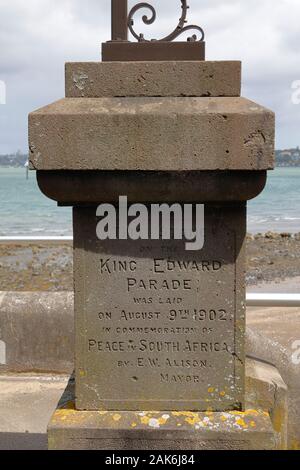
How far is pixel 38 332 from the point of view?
4.48 meters

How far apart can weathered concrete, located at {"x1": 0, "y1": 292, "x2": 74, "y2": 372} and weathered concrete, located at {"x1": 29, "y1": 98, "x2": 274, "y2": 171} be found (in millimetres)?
2144

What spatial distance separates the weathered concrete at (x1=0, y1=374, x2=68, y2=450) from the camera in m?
3.94

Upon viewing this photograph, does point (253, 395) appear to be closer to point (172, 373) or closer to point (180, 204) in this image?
point (172, 373)

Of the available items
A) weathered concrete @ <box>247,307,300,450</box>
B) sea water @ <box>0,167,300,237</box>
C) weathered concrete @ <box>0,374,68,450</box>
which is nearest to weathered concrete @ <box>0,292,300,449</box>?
weathered concrete @ <box>0,374,68,450</box>

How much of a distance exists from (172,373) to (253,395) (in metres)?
0.51

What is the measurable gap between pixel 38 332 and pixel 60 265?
47.8 ft

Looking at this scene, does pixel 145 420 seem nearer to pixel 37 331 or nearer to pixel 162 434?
pixel 162 434

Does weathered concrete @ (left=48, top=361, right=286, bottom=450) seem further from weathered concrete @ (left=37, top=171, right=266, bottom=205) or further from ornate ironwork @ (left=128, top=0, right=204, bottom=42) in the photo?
ornate ironwork @ (left=128, top=0, right=204, bottom=42)

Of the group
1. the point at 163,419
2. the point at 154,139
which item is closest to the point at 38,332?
the point at 163,419

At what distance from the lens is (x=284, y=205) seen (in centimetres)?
5122

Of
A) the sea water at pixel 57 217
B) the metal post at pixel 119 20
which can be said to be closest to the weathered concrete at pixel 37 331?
the metal post at pixel 119 20

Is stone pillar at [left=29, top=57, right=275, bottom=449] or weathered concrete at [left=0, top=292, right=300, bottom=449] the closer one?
stone pillar at [left=29, top=57, right=275, bottom=449]

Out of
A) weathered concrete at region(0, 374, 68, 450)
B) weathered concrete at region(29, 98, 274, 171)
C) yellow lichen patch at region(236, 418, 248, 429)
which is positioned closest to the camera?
weathered concrete at region(29, 98, 274, 171)
